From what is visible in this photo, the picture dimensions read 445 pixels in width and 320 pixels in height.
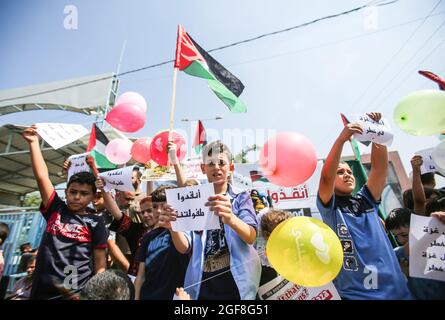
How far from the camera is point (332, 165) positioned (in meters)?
1.82

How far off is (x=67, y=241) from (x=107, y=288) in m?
0.66

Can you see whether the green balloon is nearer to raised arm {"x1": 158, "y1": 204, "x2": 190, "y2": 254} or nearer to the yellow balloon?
the yellow balloon

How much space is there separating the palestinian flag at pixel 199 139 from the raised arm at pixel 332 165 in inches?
113

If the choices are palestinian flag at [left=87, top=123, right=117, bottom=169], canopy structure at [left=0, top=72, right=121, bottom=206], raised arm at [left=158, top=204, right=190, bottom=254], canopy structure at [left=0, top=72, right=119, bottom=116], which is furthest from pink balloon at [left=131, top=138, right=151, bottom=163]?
canopy structure at [left=0, top=72, right=119, bottom=116]

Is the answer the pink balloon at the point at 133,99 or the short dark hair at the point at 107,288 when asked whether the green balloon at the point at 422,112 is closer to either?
the short dark hair at the point at 107,288

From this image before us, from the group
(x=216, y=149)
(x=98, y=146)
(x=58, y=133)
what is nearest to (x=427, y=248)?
(x=216, y=149)

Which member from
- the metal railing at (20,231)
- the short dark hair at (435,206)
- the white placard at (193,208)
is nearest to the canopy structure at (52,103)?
the metal railing at (20,231)

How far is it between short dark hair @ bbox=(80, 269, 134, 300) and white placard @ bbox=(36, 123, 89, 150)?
1441 mm

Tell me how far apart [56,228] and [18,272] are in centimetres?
299

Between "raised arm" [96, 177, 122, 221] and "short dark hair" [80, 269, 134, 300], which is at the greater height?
"raised arm" [96, 177, 122, 221]

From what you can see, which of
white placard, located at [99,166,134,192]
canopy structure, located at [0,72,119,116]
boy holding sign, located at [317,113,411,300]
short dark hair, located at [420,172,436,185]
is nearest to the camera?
boy holding sign, located at [317,113,411,300]

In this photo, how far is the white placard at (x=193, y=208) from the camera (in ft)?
5.21

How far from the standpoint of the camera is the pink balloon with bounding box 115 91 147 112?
388 cm

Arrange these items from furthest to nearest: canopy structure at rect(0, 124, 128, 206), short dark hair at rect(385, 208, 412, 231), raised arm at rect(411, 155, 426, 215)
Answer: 1. canopy structure at rect(0, 124, 128, 206)
2. raised arm at rect(411, 155, 426, 215)
3. short dark hair at rect(385, 208, 412, 231)
